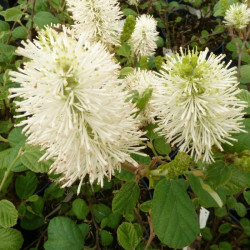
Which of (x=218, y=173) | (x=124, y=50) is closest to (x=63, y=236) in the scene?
(x=218, y=173)

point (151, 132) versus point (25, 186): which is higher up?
point (151, 132)

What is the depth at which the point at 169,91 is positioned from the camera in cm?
66

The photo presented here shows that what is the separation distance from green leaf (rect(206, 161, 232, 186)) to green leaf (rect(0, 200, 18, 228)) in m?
0.45

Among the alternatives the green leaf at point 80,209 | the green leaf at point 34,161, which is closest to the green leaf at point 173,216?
the green leaf at point 34,161

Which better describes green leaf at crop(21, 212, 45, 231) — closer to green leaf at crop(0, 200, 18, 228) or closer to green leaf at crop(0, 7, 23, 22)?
green leaf at crop(0, 200, 18, 228)

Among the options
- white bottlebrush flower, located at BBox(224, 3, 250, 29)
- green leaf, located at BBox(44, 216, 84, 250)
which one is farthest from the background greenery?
white bottlebrush flower, located at BBox(224, 3, 250, 29)

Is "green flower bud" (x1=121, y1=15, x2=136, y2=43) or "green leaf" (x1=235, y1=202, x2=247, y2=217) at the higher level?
"green flower bud" (x1=121, y1=15, x2=136, y2=43)

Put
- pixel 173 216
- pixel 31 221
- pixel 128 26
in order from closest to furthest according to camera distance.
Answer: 1. pixel 173 216
2. pixel 128 26
3. pixel 31 221

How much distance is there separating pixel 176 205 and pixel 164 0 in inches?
72.5

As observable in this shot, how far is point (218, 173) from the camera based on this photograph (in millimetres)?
672

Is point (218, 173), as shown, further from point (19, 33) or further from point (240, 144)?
point (19, 33)

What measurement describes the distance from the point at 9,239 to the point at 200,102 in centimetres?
59

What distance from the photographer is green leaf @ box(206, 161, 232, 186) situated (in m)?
0.66

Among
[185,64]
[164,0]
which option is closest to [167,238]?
[185,64]
